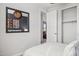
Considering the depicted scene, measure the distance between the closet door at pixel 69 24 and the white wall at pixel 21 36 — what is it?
1.52 ft

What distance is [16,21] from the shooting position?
1.42m

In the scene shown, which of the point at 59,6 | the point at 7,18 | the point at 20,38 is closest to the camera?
the point at 7,18

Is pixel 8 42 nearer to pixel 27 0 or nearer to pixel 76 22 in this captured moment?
pixel 27 0

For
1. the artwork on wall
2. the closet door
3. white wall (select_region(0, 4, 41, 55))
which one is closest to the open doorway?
white wall (select_region(0, 4, 41, 55))

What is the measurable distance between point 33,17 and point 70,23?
649mm

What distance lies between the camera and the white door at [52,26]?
162cm

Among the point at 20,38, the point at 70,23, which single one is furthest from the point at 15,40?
the point at 70,23

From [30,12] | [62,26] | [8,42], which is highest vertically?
[30,12]

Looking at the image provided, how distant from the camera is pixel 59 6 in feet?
5.27

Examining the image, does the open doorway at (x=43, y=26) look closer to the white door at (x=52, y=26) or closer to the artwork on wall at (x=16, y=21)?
the white door at (x=52, y=26)

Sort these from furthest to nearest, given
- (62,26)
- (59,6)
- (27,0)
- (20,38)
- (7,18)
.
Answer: (62,26) < (59,6) < (20,38) < (7,18) < (27,0)

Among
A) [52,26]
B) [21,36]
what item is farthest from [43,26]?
[21,36]

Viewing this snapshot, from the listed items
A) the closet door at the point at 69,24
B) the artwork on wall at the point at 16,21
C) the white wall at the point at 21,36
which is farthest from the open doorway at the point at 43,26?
the closet door at the point at 69,24

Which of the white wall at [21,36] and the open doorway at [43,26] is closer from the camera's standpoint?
the white wall at [21,36]
